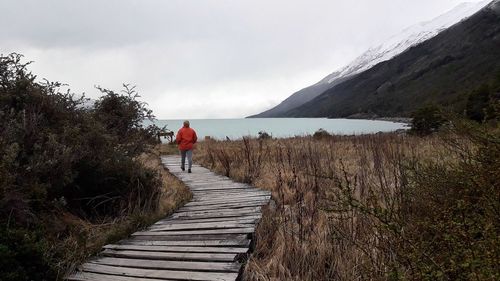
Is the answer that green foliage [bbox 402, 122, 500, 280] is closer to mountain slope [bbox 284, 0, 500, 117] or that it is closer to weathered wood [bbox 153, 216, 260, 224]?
weathered wood [bbox 153, 216, 260, 224]

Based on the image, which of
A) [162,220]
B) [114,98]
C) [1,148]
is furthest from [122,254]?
[114,98]

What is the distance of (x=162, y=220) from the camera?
538cm

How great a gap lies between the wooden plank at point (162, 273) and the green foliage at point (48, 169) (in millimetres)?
502

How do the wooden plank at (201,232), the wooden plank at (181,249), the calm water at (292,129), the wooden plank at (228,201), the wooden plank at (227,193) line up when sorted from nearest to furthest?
the wooden plank at (181,249)
the wooden plank at (201,232)
the wooden plank at (228,201)
the wooden plank at (227,193)
the calm water at (292,129)

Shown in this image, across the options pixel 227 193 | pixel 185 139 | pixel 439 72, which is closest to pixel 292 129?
pixel 185 139

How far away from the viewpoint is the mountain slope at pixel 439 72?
124944 mm

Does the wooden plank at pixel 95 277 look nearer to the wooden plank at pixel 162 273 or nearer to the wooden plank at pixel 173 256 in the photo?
the wooden plank at pixel 162 273

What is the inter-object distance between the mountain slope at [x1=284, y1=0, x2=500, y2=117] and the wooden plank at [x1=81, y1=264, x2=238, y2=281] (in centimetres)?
11809

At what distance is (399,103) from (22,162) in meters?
155

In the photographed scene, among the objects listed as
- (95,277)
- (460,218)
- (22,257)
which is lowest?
(95,277)

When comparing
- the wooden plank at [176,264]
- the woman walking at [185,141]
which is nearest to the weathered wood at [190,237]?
the wooden plank at [176,264]

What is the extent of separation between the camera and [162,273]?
3572 millimetres

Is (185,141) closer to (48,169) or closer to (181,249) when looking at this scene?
(48,169)

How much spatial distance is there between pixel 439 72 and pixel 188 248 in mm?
164778
